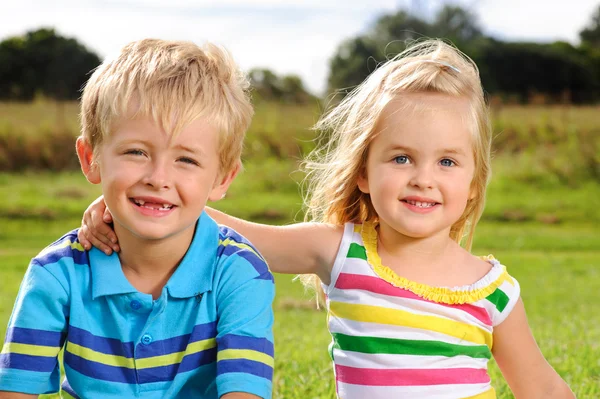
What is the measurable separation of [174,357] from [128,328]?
0.16 metres

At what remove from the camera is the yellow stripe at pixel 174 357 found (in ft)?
7.23

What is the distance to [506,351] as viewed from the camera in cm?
257

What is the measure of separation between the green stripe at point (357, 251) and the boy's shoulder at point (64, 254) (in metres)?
0.86

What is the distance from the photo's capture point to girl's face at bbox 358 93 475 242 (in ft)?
7.88

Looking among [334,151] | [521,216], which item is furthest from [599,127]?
[334,151]

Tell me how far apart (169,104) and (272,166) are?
40.9ft

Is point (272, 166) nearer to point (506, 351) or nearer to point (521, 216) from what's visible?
point (521, 216)

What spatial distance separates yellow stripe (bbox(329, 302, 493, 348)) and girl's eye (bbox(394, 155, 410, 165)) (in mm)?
477

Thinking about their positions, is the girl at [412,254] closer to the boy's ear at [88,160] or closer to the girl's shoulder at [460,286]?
the girl's shoulder at [460,286]

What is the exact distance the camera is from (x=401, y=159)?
245 centimetres

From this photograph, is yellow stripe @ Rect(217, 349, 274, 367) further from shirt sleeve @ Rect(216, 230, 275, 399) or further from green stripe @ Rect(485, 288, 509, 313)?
green stripe @ Rect(485, 288, 509, 313)

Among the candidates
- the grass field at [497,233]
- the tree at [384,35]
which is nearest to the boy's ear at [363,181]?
the grass field at [497,233]

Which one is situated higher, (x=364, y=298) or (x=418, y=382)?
(x=364, y=298)

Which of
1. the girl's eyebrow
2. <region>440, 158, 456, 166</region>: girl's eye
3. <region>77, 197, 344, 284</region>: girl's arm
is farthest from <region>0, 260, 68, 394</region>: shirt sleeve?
<region>440, 158, 456, 166</region>: girl's eye
